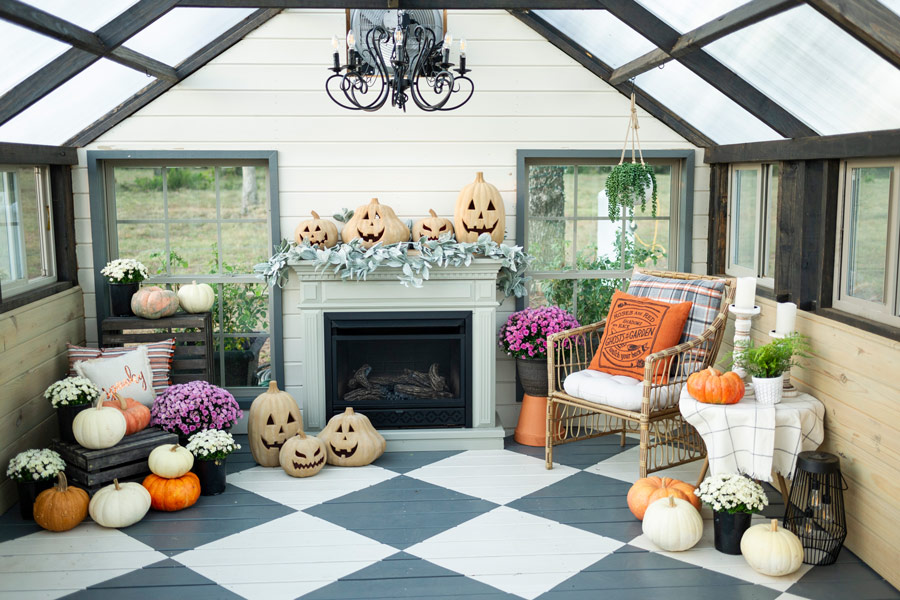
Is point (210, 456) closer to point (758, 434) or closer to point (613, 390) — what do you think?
point (613, 390)

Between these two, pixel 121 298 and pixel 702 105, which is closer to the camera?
pixel 702 105

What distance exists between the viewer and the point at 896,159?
11.3 feet

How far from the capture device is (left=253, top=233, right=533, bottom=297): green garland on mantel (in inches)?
186

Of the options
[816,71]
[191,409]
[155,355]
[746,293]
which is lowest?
[191,409]

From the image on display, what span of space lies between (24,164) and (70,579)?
232cm

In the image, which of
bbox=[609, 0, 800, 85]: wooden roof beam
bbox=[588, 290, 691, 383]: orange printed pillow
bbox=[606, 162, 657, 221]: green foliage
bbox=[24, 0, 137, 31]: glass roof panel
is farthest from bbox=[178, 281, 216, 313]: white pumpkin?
bbox=[609, 0, 800, 85]: wooden roof beam

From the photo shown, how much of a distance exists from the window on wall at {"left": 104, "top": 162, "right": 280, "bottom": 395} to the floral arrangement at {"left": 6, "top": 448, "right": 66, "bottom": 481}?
161 centimetres

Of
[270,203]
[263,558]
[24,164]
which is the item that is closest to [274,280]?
[270,203]

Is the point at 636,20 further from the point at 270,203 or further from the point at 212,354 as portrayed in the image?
the point at 212,354

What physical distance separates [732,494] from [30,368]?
355cm

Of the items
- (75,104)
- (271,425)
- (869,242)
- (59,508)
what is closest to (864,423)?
(869,242)

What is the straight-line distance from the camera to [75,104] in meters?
4.51

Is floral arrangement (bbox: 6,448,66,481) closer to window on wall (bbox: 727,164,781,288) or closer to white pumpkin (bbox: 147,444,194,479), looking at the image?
white pumpkin (bbox: 147,444,194,479)

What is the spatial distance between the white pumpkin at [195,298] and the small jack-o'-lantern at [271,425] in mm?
728
